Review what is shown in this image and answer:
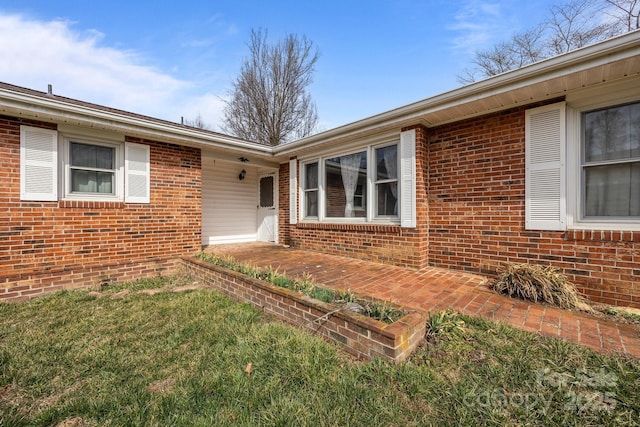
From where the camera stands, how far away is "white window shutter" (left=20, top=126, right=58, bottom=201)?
414 centimetres

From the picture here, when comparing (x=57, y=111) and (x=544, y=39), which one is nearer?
(x=57, y=111)

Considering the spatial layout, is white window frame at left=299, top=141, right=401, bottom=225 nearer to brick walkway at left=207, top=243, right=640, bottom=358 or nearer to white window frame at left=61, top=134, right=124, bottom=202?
brick walkway at left=207, top=243, right=640, bottom=358

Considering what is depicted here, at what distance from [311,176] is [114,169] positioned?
408cm

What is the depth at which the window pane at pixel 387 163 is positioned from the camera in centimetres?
509

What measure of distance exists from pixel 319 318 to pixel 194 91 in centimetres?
1193

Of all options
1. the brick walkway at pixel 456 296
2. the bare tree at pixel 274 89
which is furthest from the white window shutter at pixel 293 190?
the bare tree at pixel 274 89

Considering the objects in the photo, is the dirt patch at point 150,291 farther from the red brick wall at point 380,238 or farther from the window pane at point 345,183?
the window pane at point 345,183

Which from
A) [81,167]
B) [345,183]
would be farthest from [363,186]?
[81,167]

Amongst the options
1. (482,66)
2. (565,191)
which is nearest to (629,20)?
(482,66)

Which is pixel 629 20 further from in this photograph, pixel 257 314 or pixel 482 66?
pixel 257 314

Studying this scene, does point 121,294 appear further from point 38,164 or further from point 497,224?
point 497,224

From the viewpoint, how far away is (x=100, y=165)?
490cm

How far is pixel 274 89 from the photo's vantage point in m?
14.6

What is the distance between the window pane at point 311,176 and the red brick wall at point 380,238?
1.00m
